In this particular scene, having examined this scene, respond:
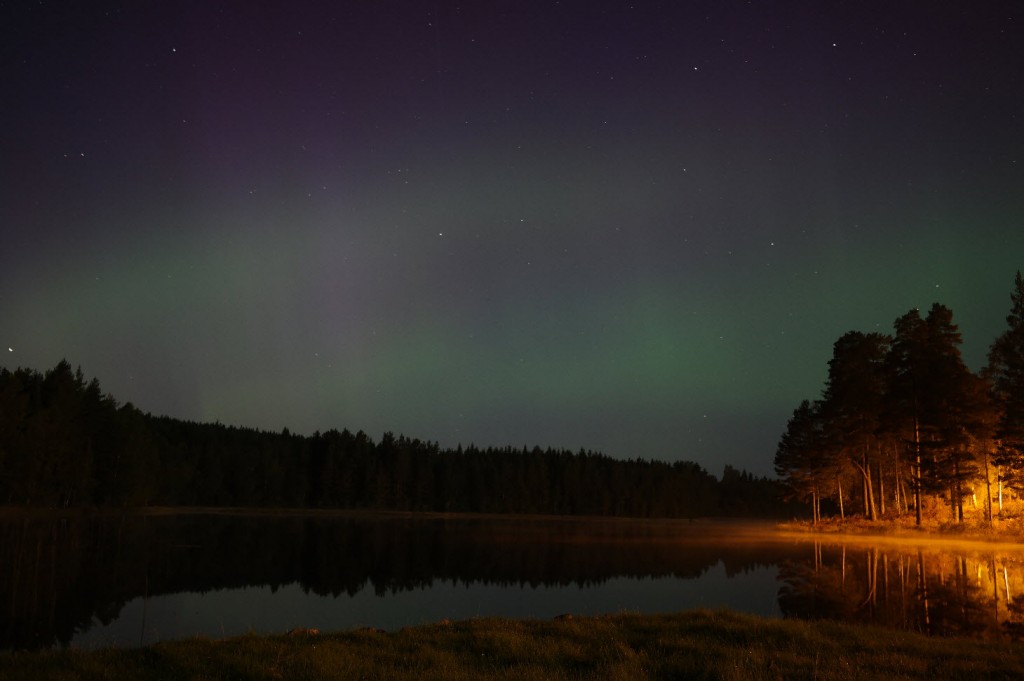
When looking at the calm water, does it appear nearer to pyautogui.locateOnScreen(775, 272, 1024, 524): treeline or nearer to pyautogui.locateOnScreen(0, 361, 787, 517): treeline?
pyautogui.locateOnScreen(775, 272, 1024, 524): treeline

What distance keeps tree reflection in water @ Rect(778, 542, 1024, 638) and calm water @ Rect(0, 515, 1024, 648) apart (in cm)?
7

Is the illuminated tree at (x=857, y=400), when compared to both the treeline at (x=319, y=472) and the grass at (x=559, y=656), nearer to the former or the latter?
the grass at (x=559, y=656)

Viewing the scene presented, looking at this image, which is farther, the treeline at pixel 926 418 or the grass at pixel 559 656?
the treeline at pixel 926 418

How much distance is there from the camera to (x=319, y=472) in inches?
5950

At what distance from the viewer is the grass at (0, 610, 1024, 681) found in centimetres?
1212

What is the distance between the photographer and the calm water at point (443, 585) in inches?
856

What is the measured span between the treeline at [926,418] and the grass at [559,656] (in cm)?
3360

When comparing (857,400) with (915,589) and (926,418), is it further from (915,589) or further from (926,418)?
(915,589)

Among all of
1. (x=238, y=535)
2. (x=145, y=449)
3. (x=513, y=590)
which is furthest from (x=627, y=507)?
(x=513, y=590)

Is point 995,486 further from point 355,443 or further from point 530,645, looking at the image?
point 355,443

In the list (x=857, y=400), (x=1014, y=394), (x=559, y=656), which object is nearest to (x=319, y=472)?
(x=857, y=400)

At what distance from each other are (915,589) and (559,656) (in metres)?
18.4

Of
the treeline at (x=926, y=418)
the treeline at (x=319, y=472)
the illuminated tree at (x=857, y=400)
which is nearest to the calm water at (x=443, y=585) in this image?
the treeline at (x=926, y=418)

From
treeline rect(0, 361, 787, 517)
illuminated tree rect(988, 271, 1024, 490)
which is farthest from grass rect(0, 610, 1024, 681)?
treeline rect(0, 361, 787, 517)
